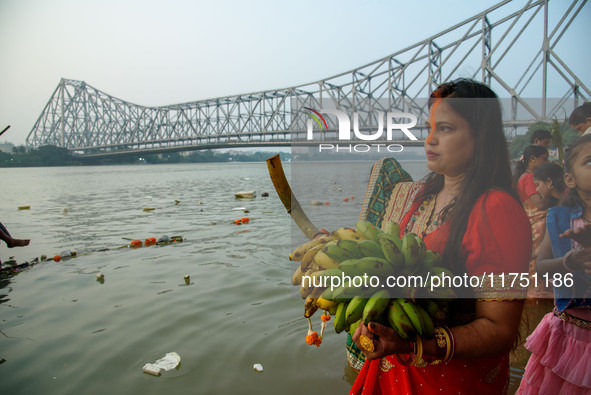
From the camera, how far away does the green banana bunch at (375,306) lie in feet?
3.08

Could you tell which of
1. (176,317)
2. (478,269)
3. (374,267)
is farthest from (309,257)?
(176,317)

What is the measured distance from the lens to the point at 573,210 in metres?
1.25

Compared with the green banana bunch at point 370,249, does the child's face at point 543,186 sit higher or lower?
higher

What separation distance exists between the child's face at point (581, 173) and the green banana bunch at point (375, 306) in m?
0.73

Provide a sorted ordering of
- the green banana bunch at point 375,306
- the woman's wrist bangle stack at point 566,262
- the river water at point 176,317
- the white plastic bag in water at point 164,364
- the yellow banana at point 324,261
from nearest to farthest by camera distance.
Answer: the green banana bunch at point 375,306
the yellow banana at point 324,261
the woman's wrist bangle stack at point 566,262
the river water at point 176,317
the white plastic bag in water at point 164,364

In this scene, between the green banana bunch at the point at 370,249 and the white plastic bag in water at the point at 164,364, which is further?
the white plastic bag in water at the point at 164,364

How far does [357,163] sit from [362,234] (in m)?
0.21

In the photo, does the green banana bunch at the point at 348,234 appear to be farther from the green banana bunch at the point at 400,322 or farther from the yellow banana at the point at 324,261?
the green banana bunch at the point at 400,322

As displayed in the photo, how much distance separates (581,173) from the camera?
1.23 m

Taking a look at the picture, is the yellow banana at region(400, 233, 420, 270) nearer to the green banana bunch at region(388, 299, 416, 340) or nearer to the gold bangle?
the green banana bunch at region(388, 299, 416, 340)

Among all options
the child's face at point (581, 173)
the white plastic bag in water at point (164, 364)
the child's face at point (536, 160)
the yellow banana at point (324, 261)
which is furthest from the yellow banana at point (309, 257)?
the white plastic bag in water at point (164, 364)

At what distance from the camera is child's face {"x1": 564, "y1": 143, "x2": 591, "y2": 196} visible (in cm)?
121

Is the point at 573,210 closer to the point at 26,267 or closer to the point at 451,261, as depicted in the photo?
the point at 451,261

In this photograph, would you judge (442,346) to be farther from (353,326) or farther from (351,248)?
(351,248)
